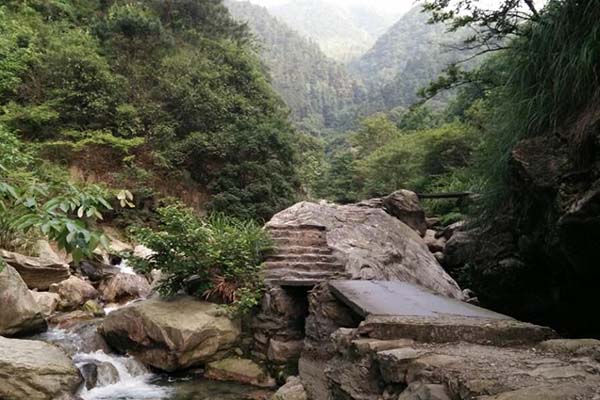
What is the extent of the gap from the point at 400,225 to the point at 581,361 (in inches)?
275

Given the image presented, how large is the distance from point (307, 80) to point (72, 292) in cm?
6312

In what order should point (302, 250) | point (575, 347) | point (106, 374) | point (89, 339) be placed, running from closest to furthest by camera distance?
Answer: point (575, 347), point (106, 374), point (89, 339), point (302, 250)

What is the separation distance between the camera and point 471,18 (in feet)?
19.2

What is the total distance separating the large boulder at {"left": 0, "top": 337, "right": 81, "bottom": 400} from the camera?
4.21 meters

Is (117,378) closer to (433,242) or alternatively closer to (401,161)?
(433,242)

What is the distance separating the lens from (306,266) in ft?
22.0

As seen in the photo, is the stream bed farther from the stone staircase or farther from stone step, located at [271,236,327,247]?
stone step, located at [271,236,327,247]

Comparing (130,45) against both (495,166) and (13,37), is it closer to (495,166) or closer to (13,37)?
(13,37)

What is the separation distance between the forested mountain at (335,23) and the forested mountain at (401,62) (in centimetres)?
1443

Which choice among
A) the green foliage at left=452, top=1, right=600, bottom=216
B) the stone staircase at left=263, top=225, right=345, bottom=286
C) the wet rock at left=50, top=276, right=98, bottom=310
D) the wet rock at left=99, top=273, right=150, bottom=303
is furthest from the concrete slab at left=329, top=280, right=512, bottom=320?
the wet rock at left=99, top=273, right=150, bottom=303

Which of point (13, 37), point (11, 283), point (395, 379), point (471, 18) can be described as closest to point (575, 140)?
point (395, 379)

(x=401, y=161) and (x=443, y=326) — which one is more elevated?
(x=401, y=161)

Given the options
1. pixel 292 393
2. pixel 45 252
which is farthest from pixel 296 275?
pixel 45 252

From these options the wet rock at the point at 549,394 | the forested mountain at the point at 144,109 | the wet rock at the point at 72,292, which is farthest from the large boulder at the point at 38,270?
the wet rock at the point at 549,394
